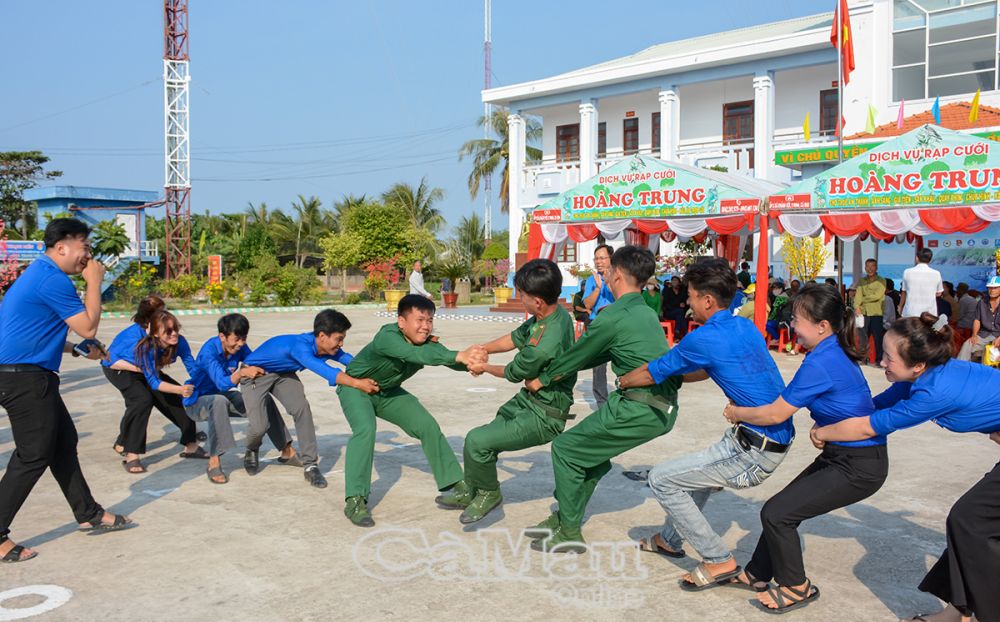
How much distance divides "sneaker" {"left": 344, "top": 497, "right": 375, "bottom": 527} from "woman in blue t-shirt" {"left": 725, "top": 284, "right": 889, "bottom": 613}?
235cm

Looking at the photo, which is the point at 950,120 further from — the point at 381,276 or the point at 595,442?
the point at 381,276

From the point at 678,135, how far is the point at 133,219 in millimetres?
33436

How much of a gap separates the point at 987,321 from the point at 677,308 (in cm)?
509

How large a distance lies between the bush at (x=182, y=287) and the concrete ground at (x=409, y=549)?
2214 cm

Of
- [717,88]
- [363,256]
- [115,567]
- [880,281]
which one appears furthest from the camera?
[363,256]

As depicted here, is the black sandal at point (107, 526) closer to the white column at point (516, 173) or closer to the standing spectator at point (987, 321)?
the standing spectator at point (987, 321)

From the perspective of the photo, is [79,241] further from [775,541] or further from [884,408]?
[884,408]

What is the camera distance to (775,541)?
3.71 metres

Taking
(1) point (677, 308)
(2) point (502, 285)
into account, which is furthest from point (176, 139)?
(1) point (677, 308)

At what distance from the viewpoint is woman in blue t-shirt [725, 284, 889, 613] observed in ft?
11.8

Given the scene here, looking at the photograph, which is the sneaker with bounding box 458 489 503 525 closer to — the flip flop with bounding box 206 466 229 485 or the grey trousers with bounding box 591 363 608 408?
the flip flop with bounding box 206 466 229 485

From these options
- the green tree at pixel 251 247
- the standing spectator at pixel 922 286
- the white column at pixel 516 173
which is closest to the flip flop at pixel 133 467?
the standing spectator at pixel 922 286

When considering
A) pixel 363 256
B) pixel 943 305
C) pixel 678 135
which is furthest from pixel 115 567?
pixel 363 256

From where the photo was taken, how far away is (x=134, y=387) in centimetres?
651
